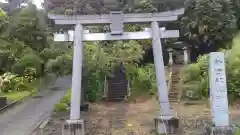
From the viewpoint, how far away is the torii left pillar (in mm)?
11672

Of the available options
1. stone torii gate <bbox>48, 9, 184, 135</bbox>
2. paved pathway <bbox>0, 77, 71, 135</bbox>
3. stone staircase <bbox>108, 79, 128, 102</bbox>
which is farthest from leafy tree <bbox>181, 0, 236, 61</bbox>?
stone torii gate <bbox>48, 9, 184, 135</bbox>

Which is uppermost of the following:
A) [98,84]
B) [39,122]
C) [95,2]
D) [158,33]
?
[95,2]

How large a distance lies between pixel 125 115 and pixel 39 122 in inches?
148

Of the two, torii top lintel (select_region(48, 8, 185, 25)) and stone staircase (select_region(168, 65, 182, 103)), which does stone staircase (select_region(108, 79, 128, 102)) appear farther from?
torii top lintel (select_region(48, 8, 185, 25))

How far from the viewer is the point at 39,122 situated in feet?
46.8

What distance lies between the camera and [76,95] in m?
12.2

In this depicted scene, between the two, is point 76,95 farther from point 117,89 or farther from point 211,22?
point 211,22

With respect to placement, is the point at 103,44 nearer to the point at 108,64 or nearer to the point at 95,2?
the point at 108,64

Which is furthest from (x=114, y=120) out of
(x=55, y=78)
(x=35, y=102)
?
(x=55, y=78)

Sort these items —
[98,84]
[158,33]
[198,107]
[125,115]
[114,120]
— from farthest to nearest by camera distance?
[98,84] < [198,107] < [125,115] < [114,120] < [158,33]

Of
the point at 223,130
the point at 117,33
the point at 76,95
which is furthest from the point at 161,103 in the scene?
the point at 117,33

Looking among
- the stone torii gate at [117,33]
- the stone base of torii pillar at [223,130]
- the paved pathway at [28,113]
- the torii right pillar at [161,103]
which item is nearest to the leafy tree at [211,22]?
the paved pathway at [28,113]

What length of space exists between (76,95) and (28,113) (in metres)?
5.38

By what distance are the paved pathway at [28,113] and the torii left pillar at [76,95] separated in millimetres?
1841
